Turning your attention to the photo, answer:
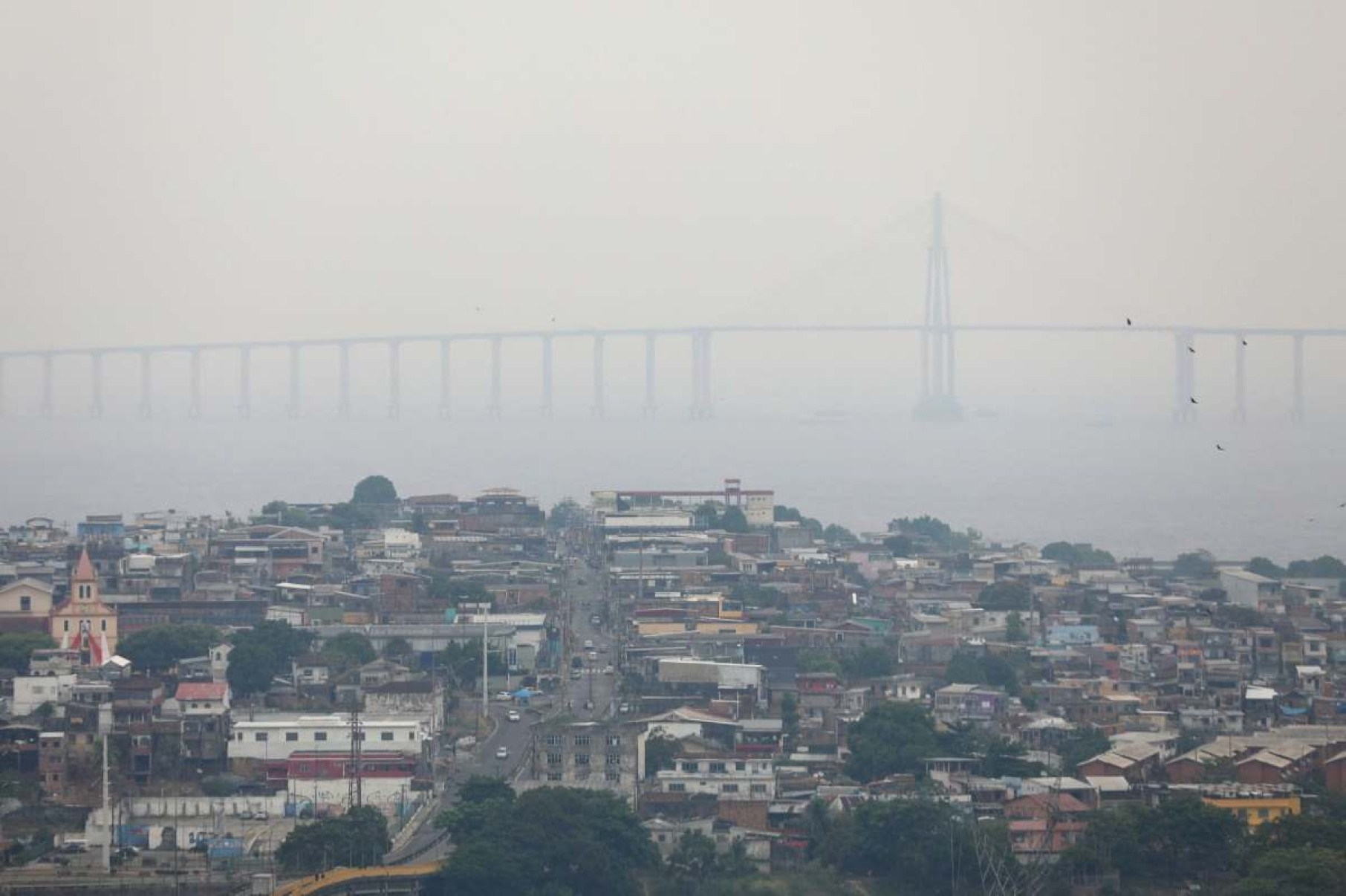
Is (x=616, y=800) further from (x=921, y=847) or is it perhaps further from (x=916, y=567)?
(x=916, y=567)

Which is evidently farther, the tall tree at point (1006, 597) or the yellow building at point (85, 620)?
the tall tree at point (1006, 597)

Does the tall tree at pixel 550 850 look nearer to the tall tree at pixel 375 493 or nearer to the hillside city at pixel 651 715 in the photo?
the hillside city at pixel 651 715

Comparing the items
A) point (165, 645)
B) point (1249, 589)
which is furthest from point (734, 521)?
point (165, 645)

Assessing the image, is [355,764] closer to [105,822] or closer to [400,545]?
[105,822]

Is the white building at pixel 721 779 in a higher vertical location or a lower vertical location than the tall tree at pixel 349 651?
lower

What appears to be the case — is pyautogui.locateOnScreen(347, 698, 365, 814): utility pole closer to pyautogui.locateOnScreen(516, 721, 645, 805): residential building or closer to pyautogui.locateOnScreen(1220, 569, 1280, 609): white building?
pyautogui.locateOnScreen(516, 721, 645, 805): residential building

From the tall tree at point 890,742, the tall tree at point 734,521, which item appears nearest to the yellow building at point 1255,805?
the tall tree at point 890,742


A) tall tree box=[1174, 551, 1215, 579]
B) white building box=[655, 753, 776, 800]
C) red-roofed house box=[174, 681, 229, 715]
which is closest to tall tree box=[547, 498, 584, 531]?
tall tree box=[1174, 551, 1215, 579]
